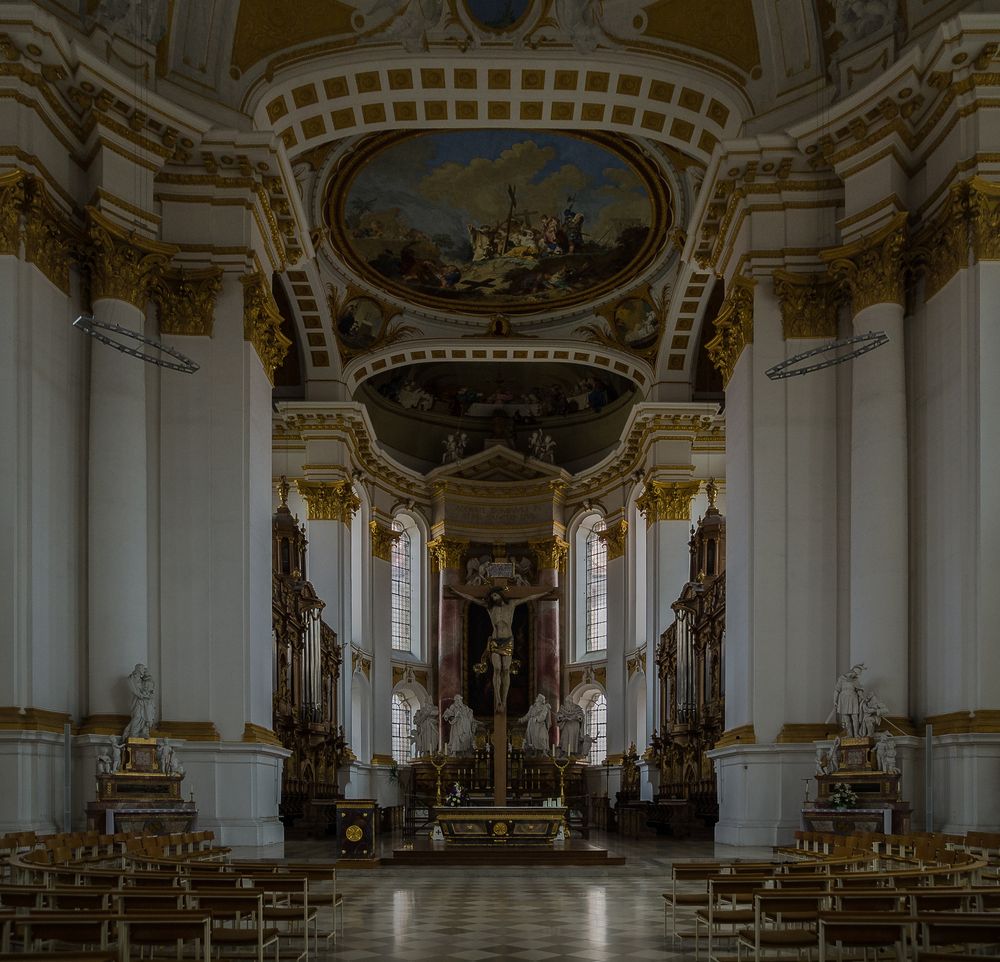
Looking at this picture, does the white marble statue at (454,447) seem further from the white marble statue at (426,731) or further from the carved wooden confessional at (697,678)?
the carved wooden confessional at (697,678)

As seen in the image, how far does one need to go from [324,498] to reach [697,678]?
10.2 m

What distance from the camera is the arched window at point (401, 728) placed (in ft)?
134

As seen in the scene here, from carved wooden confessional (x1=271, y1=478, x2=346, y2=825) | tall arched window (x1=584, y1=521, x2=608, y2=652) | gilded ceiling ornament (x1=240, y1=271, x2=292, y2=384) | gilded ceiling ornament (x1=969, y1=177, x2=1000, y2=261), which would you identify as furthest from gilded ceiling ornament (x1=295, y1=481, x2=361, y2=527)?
gilded ceiling ornament (x1=969, y1=177, x2=1000, y2=261)

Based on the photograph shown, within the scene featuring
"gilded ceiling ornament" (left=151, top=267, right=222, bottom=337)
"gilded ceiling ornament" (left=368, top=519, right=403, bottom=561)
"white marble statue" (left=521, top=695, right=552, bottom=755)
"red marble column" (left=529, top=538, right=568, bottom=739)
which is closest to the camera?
"gilded ceiling ornament" (left=151, top=267, right=222, bottom=337)

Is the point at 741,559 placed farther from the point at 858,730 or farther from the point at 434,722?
the point at 434,722

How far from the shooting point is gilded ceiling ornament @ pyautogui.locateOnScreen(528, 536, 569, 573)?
41.3m

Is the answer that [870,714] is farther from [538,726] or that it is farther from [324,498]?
[538,726]

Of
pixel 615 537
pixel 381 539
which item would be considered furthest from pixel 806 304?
pixel 381 539

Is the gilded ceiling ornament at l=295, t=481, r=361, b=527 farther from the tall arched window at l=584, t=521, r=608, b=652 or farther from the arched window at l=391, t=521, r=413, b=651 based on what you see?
the tall arched window at l=584, t=521, r=608, b=652

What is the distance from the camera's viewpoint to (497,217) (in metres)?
33.0

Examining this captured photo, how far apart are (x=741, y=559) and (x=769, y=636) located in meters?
1.53

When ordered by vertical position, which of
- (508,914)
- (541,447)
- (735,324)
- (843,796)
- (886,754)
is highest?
(735,324)

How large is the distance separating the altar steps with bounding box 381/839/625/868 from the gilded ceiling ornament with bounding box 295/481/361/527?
46.0ft

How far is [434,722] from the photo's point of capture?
3762 cm
